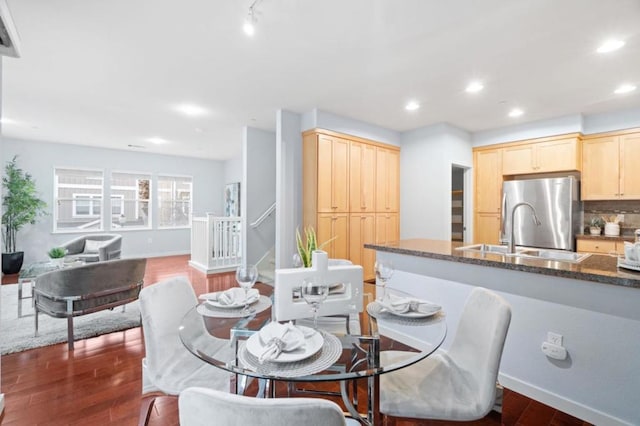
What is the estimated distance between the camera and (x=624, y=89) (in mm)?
3275

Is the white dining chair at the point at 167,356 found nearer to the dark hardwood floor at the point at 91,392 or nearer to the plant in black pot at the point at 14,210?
the dark hardwood floor at the point at 91,392

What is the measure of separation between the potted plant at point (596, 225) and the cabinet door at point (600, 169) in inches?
16.4

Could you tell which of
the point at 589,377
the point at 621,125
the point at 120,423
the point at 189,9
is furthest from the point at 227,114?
the point at 621,125

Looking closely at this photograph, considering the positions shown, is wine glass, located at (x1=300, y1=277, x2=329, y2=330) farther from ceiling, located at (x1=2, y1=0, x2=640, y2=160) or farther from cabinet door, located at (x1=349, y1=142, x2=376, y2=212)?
cabinet door, located at (x1=349, y1=142, x2=376, y2=212)

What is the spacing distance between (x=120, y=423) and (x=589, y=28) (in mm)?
4090

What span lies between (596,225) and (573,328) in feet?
11.4

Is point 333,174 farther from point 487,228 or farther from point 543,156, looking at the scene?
point 543,156

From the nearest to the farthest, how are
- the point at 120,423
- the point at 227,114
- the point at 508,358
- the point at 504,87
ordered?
the point at 120,423 → the point at 508,358 → the point at 504,87 → the point at 227,114

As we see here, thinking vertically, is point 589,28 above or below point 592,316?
above

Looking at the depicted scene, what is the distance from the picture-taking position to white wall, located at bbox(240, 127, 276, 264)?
16.8ft

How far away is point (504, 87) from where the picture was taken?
10.8 ft

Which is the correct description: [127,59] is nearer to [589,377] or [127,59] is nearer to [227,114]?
[227,114]

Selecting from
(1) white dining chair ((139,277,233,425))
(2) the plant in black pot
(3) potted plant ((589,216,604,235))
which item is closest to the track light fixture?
(1) white dining chair ((139,277,233,425))

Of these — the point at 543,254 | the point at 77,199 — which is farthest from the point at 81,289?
the point at 77,199
